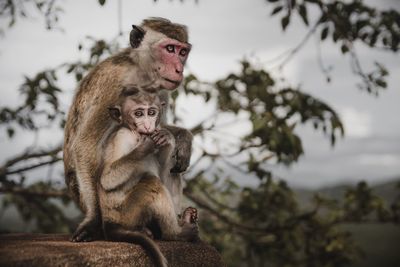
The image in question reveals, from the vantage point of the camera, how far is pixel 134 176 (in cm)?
294

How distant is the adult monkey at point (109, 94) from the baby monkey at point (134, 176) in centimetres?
13

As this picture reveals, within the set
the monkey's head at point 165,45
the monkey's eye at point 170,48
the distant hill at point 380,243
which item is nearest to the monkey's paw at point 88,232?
the monkey's head at point 165,45

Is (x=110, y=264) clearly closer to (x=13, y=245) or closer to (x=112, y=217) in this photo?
(x=112, y=217)

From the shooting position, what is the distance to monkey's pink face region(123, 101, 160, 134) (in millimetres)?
2928

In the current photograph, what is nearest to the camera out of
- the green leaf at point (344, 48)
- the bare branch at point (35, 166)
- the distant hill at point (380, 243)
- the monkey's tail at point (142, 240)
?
the monkey's tail at point (142, 240)

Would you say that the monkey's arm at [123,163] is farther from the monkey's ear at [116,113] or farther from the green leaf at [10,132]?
the green leaf at [10,132]

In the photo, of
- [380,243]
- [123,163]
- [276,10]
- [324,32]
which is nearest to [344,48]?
[324,32]

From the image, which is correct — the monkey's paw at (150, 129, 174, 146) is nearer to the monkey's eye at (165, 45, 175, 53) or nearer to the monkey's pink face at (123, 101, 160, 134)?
the monkey's pink face at (123, 101, 160, 134)

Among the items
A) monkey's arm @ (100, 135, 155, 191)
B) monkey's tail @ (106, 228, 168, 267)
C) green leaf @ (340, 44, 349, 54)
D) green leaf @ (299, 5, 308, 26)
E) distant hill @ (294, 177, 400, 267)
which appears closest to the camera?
monkey's tail @ (106, 228, 168, 267)

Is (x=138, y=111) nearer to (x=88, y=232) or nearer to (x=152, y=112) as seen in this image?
(x=152, y=112)

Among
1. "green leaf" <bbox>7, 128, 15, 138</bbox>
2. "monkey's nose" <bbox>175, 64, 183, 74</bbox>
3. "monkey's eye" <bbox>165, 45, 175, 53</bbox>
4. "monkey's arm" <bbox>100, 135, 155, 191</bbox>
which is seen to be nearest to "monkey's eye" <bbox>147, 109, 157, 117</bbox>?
"monkey's arm" <bbox>100, 135, 155, 191</bbox>

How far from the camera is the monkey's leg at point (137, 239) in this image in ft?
8.97

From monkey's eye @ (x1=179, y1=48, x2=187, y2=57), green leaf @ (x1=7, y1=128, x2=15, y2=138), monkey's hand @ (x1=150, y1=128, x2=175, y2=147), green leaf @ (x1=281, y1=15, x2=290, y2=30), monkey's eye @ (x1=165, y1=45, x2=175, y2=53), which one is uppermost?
green leaf @ (x1=281, y1=15, x2=290, y2=30)

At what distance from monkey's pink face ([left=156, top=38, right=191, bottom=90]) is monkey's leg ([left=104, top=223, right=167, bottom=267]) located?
919 mm
